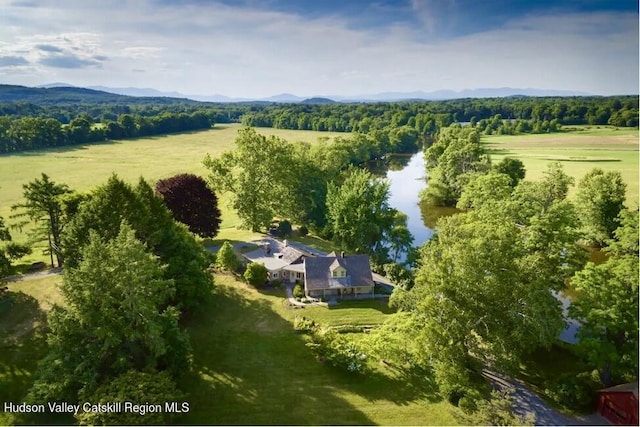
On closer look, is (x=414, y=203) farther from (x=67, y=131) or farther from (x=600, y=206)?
(x=67, y=131)

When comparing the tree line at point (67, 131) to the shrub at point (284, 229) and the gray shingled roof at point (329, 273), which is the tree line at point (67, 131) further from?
the gray shingled roof at point (329, 273)

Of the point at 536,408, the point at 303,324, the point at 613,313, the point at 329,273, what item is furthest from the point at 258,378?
the point at 613,313

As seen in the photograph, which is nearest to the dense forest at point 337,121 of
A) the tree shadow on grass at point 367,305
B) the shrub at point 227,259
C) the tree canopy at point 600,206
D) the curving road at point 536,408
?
the shrub at point 227,259

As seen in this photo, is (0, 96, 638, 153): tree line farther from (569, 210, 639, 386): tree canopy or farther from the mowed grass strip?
(569, 210, 639, 386): tree canopy

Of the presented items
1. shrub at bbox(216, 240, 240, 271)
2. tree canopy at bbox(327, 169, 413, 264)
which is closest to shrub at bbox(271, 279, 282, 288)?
shrub at bbox(216, 240, 240, 271)

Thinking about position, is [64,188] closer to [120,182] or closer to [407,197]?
[120,182]
